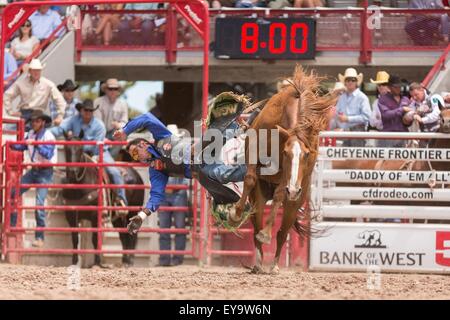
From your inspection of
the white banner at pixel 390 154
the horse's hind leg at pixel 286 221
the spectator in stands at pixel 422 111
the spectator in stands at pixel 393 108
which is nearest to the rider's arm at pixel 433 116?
the spectator in stands at pixel 422 111

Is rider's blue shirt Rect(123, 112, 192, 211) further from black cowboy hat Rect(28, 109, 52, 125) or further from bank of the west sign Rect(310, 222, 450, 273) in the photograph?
black cowboy hat Rect(28, 109, 52, 125)

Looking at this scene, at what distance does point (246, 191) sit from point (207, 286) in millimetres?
1326

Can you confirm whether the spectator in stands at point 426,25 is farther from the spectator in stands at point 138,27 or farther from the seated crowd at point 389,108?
the spectator in stands at point 138,27

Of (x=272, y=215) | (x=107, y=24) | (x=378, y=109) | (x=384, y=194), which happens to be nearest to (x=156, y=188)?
(x=272, y=215)

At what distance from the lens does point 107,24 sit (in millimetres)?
14000

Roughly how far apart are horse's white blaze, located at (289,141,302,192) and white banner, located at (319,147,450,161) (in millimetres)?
2282

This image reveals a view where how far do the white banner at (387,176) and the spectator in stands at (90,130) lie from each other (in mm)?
2671

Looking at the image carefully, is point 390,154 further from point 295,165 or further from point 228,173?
point 295,165

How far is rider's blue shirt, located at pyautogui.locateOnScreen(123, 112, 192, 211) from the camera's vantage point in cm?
987

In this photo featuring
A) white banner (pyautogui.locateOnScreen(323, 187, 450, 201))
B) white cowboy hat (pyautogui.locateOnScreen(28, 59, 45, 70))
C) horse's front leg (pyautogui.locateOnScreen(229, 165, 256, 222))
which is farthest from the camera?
white cowboy hat (pyautogui.locateOnScreen(28, 59, 45, 70))

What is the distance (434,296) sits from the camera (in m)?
7.53

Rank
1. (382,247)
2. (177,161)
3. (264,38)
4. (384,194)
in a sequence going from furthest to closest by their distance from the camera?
(264,38)
(384,194)
(382,247)
(177,161)

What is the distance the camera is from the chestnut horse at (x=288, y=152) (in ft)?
28.3

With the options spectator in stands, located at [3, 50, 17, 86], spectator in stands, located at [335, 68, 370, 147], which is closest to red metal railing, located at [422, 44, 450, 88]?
spectator in stands, located at [335, 68, 370, 147]
